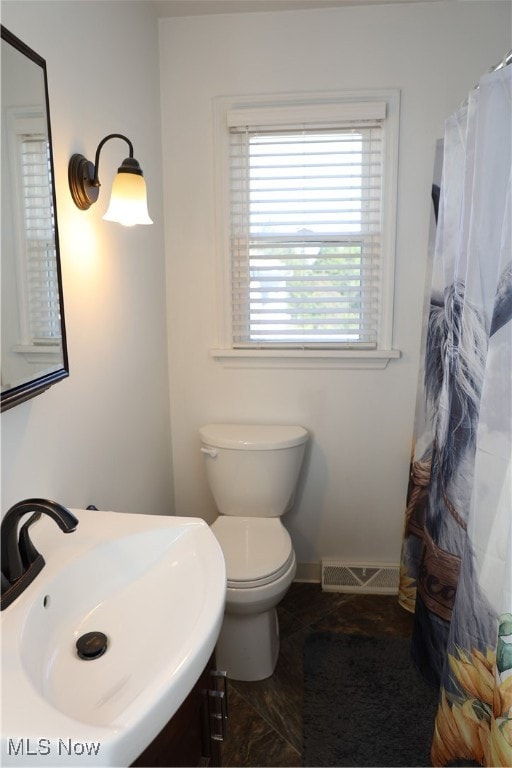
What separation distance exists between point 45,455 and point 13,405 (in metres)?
0.24

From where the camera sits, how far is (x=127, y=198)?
142 cm

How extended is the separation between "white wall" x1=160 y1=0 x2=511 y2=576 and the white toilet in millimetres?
189

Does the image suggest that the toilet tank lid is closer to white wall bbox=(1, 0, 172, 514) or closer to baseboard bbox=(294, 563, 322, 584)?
white wall bbox=(1, 0, 172, 514)

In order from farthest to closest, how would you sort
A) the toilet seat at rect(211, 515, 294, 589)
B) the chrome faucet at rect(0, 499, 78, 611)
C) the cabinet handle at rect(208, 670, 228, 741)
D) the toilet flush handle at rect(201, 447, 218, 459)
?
the toilet flush handle at rect(201, 447, 218, 459) → the toilet seat at rect(211, 515, 294, 589) → the cabinet handle at rect(208, 670, 228, 741) → the chrome faucet at rect(0, 499, 78, 611)

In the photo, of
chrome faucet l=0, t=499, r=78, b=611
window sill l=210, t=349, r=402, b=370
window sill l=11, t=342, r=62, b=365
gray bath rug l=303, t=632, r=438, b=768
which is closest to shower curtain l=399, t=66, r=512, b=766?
gray bath rug l=303, t=632, r=438, b=768

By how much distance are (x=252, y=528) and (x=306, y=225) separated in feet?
3.97

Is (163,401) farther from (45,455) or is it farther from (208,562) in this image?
(208,562)

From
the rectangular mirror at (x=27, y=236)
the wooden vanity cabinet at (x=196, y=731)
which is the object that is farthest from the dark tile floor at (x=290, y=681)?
the rectangular mirror at (x=27, y=236)

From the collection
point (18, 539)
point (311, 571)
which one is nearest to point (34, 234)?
point (18, 539)

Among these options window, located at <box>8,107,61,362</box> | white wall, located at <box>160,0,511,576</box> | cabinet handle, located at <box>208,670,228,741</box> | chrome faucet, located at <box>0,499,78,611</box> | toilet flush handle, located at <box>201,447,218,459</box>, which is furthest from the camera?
toilet flush handle, located at <box>201,447,218,459</box>

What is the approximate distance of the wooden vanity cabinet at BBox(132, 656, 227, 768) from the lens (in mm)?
1015

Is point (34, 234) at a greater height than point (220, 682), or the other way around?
point (34, 234)

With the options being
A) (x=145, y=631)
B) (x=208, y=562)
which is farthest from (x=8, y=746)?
(x=208, y=562)

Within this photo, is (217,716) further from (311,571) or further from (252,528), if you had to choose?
→ (311,571)
